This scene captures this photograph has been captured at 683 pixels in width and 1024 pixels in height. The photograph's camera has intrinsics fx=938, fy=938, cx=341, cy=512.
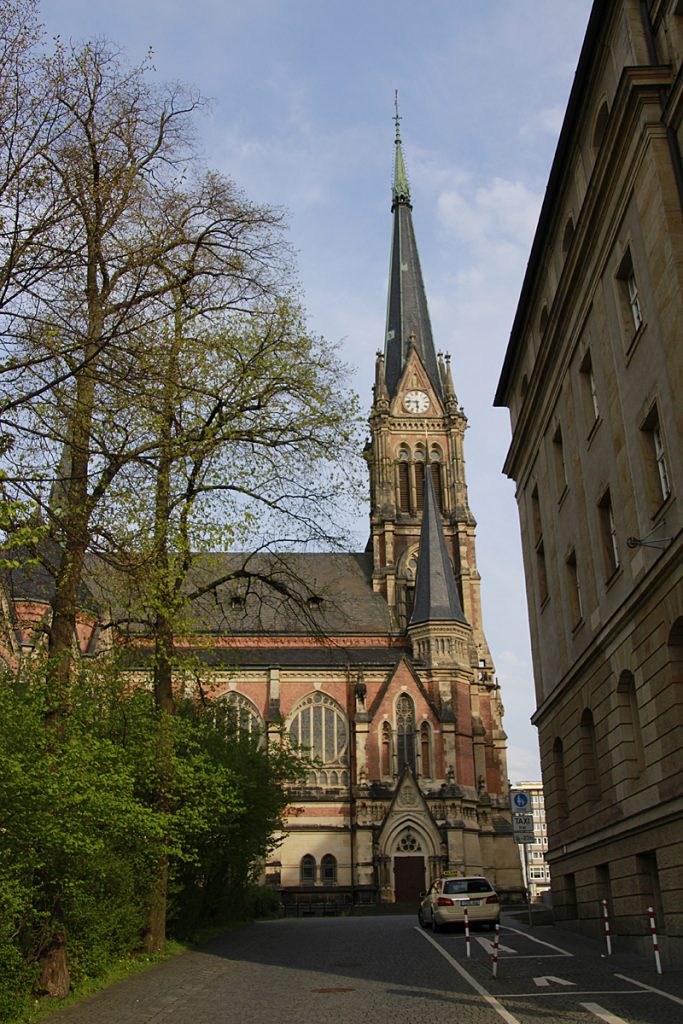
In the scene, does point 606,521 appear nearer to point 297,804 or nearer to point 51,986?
point 51,986

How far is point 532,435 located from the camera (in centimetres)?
2541

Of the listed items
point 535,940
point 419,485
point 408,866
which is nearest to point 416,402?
point 419,485

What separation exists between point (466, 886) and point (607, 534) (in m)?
10.2

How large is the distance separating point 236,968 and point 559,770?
10861 millimetres

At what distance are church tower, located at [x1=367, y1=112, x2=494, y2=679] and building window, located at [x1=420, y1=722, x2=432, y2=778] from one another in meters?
6.45

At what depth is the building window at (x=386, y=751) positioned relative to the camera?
1989 inches

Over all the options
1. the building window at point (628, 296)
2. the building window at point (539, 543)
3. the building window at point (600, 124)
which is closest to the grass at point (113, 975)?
the building window at point (539, 543)

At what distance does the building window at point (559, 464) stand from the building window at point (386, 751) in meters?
31.1

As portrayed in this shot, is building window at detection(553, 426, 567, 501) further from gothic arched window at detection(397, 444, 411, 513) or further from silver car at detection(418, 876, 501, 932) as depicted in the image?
gothic arched window at detection(397, 444, 411, 513)

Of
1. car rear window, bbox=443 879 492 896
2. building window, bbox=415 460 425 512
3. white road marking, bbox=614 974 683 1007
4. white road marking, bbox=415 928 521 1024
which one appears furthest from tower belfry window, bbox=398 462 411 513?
white road marking, bbox=614 974 683 1007

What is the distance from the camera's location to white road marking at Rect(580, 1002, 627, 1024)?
8947 millimetres

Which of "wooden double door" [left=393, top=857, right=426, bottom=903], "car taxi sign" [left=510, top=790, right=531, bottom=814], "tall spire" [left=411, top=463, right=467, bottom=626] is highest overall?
→ "tall spire" [left=411, top=463, right=467, bottom=626]

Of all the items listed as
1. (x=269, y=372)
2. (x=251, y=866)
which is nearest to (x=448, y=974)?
(x=269, y=372)

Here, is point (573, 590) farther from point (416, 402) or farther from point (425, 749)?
point (416, 402)
